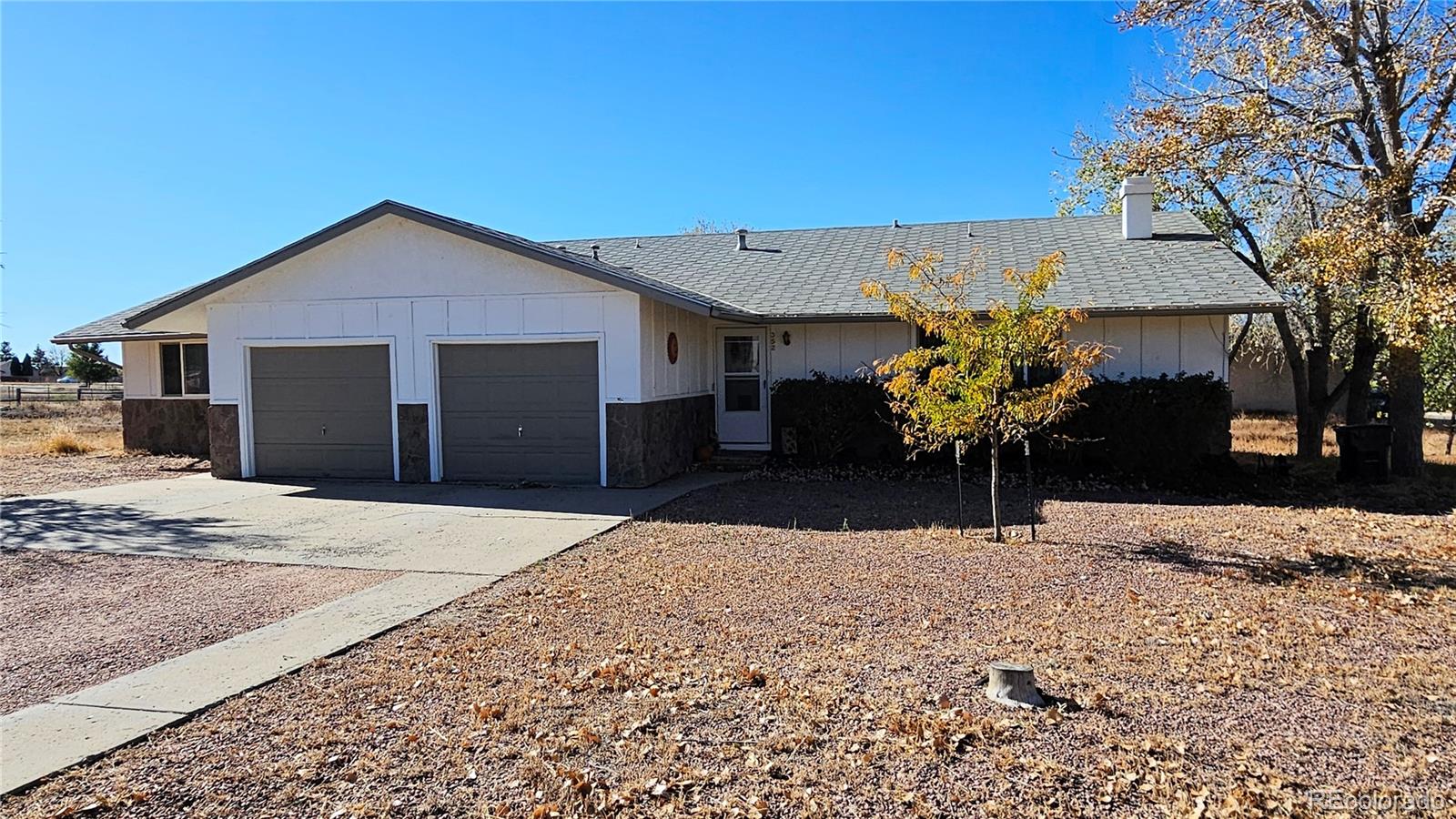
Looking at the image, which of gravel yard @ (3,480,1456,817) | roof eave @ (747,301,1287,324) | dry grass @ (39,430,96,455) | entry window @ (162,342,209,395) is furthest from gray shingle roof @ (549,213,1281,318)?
dry grass @ (39,430,96,455)

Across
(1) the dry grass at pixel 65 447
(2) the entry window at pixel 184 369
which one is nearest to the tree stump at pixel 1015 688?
(2) the entry window at pixel 184 369

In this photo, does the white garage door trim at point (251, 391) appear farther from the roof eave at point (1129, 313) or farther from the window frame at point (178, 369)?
the window frame at point (178, 369)

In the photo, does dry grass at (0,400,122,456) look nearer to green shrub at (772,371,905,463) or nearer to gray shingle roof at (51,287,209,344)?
gray shingle roof at (51,287,209,344)

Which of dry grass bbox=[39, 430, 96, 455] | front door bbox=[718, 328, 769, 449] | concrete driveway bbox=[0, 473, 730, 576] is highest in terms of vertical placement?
front door bbox=[718, 328, 769, 449]

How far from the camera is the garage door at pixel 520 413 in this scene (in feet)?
38.8

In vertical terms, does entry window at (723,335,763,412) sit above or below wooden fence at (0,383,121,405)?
below

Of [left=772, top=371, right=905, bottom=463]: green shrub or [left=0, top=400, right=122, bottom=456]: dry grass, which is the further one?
[left=0, top=400, right=122, bottom=456]: dry grass

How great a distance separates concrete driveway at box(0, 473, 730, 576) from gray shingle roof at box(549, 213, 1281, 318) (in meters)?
3.71

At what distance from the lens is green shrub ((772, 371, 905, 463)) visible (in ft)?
42.6

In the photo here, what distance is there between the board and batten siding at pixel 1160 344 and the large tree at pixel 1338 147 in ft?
5.19

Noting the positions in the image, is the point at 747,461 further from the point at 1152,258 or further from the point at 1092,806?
the point at 1092,806

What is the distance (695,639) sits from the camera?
5.37 meters

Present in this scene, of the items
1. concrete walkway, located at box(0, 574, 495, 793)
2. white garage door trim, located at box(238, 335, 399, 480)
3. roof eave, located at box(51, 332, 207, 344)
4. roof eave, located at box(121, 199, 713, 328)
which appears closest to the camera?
concrete walkway, located at box(0, 574, 495, 793)

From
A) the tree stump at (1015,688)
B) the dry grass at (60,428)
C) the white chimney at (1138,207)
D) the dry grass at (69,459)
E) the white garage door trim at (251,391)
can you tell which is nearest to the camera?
the tree stump at (1015,688)
